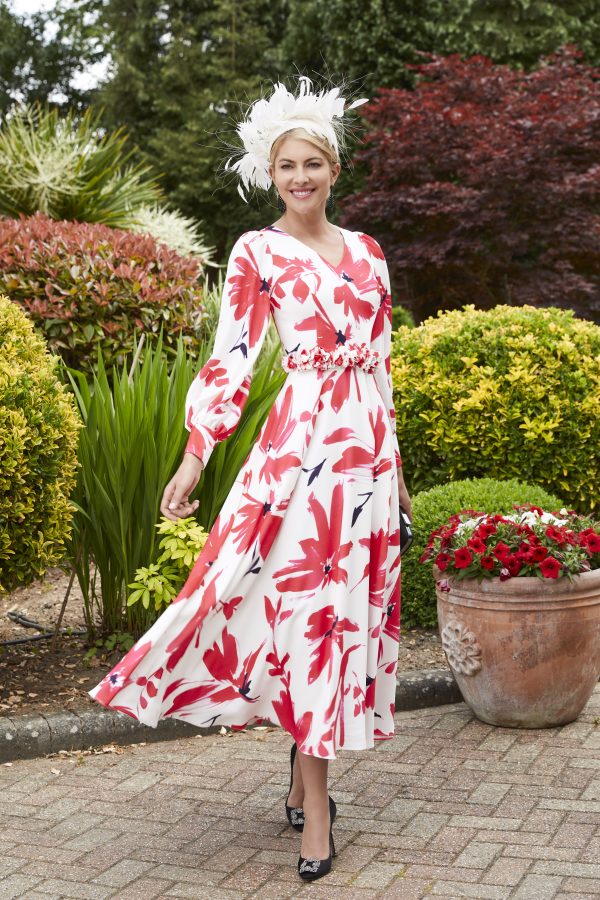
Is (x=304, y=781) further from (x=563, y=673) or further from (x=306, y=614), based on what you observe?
(x=563, y=673)

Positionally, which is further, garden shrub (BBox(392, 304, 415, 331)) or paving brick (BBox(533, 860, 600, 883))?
garden shrub (BBox(392, 304, 415, 331))

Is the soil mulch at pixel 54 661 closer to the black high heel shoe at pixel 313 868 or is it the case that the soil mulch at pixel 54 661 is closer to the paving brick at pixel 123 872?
the paving brick at pixel 123 872

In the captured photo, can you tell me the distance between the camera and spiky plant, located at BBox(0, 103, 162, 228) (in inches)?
365

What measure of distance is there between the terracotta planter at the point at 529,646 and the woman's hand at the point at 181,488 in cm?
158

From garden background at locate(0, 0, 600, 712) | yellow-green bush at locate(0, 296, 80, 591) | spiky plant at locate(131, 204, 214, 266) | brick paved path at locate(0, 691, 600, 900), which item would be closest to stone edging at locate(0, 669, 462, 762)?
brick paved path at locate(0, 691, 600, 900)

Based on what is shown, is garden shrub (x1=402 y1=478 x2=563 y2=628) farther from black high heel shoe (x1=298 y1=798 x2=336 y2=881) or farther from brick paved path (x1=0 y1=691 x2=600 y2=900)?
black high heel shoe (x1=298 y1=798 x2=336 y2=881)

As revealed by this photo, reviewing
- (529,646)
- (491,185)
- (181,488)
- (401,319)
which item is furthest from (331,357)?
(491,185)

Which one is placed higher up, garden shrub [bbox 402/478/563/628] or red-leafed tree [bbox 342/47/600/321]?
red-leafed tree [bbox 342/47/600/321]

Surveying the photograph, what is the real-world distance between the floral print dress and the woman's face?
11 cm

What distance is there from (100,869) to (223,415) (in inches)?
51.9

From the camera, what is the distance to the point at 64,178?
368 inches

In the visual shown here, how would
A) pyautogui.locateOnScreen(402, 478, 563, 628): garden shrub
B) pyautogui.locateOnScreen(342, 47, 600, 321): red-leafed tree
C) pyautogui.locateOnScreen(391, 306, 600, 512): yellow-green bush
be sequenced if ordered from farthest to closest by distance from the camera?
pyautogui.locateOnScreen(342, 47, 600, 321): red-leafed tree
pyautogui.locateOnScreen(391, 306, 600, 512): yellow-green bush
pyautogui.locateOnScreen(402, 478, 563, 628): garden shrub

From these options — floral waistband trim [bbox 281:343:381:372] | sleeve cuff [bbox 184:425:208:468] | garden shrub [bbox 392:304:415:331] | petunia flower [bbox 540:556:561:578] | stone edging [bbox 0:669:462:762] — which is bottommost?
stone edging [bbox 0:669:462:762]

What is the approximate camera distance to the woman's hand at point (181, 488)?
2.88 meters
